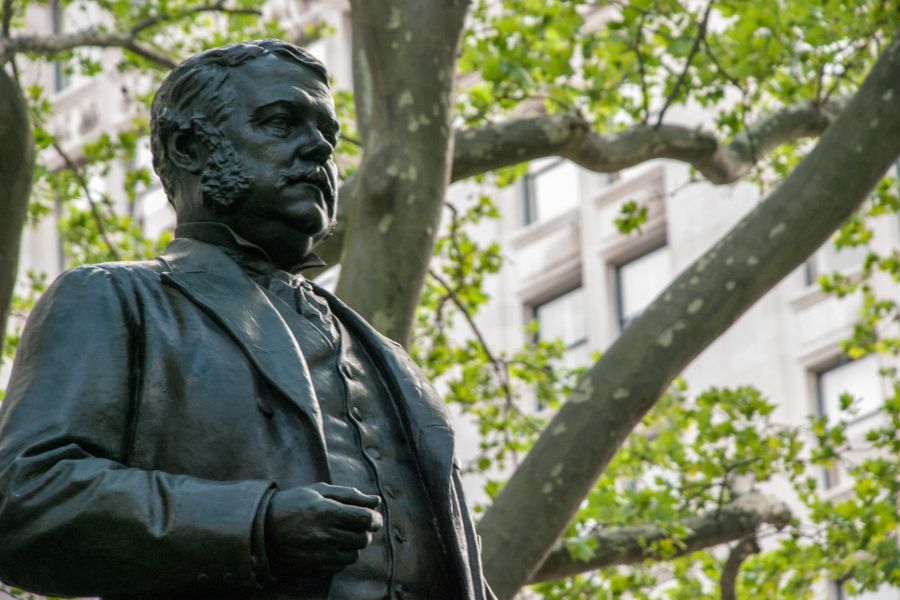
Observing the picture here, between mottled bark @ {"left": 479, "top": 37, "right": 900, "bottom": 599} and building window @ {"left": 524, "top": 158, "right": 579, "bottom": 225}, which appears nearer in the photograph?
mottled bark @ {"left": 479, "top": 37, "right": 900, "bottom": 599}

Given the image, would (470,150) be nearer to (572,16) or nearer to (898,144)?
(898,144)

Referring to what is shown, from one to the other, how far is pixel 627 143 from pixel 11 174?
4.23m

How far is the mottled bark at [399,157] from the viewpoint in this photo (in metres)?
10.1

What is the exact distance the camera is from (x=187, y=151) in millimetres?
5188

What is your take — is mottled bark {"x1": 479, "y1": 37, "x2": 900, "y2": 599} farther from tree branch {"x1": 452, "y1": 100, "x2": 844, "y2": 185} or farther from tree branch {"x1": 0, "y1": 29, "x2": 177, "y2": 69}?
tree branch {"x1": 0, "y1": 29, "x2": 177, "y2": 69}

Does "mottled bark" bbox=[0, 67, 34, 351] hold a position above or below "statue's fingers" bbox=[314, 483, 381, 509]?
above

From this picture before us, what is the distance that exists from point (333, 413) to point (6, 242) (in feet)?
17.1

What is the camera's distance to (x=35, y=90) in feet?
49.7

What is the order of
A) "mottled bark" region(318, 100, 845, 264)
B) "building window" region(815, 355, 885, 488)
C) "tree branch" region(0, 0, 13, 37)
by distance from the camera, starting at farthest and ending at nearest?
"building window" region(815, 355, 885, 488) → "tree branch" region(0, 0, 13, 37) → "mottled bark" region(318, 100, 845, 264)

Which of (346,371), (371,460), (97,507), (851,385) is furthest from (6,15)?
(851,385)

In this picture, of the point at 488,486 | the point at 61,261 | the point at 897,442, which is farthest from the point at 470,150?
the point at 61,261

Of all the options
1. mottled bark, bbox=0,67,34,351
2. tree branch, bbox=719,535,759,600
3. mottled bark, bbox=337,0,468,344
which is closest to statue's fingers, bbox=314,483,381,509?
mottled bark, bbox=337,0,468,344

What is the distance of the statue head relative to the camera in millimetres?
5074

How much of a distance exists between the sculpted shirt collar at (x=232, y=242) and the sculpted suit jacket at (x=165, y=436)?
1.1 inches
